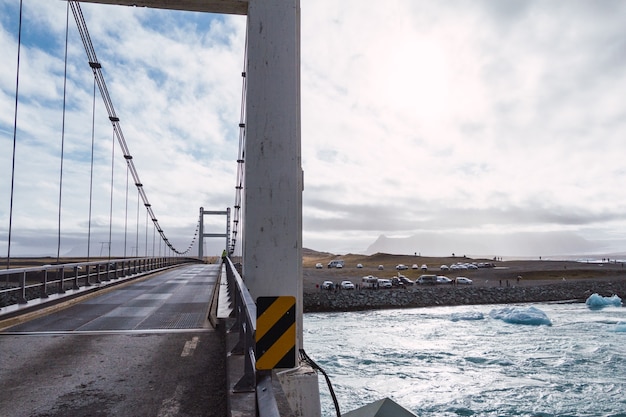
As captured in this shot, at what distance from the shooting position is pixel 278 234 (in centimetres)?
596

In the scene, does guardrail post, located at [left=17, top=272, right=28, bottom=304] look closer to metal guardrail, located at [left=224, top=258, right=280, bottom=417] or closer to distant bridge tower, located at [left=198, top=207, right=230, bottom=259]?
metal guardrail, located at [left=224, top=258, right=280, bottom=417]

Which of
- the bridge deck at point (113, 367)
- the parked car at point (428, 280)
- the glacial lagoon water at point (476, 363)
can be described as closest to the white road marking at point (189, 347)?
the bridge deck at point (113, 367)

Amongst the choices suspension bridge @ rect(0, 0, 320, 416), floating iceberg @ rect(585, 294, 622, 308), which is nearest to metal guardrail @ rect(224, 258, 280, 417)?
suspension bridge @ rect(0, 0, 320, 416)

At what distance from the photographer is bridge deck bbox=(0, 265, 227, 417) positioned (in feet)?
13.9

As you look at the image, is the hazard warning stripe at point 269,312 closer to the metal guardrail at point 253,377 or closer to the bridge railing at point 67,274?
the metal guardrail at point 253,377

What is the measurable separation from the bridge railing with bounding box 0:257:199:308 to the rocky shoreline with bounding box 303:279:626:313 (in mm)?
21407

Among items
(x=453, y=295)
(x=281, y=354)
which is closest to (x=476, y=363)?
(x=281, y=354)

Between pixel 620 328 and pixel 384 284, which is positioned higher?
pixel 384 284

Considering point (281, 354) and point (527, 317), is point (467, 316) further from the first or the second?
point (281, 354)

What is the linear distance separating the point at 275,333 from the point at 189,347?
13.9 feet

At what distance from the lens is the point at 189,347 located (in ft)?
21.8

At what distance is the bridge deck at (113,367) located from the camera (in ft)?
13.9

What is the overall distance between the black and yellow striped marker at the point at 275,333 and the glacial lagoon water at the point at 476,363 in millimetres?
16455

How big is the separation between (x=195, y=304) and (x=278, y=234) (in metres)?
7.28
